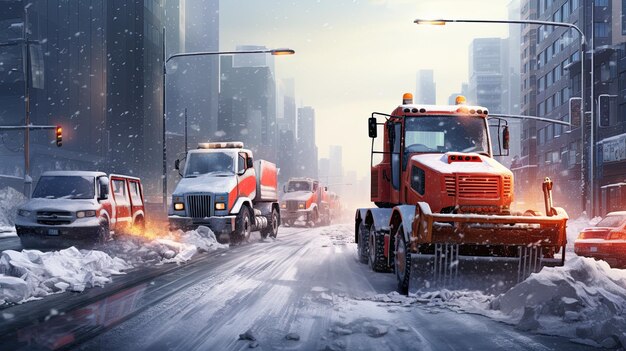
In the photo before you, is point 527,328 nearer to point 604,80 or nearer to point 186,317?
point 186,317

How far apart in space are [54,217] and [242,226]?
5950 mm

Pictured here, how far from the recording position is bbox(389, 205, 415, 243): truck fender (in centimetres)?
876

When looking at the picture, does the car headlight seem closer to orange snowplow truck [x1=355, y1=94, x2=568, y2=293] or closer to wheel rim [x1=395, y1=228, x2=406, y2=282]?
orange snowplow truck [x1=355, y1=94, x2=568, y2=293]

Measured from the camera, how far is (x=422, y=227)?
8.37 meters

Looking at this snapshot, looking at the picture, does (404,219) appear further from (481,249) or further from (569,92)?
(569,92)

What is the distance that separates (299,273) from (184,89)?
17697 centimetres

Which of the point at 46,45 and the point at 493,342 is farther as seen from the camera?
the point at 46,45

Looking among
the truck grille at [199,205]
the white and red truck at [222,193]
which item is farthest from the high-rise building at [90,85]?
the truck grille at [199,205]

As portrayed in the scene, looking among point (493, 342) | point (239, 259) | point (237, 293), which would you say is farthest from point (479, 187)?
point (239, 259)

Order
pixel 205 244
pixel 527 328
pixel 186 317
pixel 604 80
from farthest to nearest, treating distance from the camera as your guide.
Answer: pixel 604 80 < pixel 205 244 < pixel 186 317 < pixel 527 328

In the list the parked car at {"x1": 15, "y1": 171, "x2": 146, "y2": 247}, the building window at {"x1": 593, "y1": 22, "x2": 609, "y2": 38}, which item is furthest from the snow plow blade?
the building window at {"x1": 593, "y1": 22, "x2": 609, "y2": 38}

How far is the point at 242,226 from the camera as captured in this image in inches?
761

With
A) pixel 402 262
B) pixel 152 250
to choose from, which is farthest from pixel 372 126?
pixel 152 250

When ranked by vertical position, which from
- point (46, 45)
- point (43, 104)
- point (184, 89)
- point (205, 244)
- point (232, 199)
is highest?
point (184, 89)
